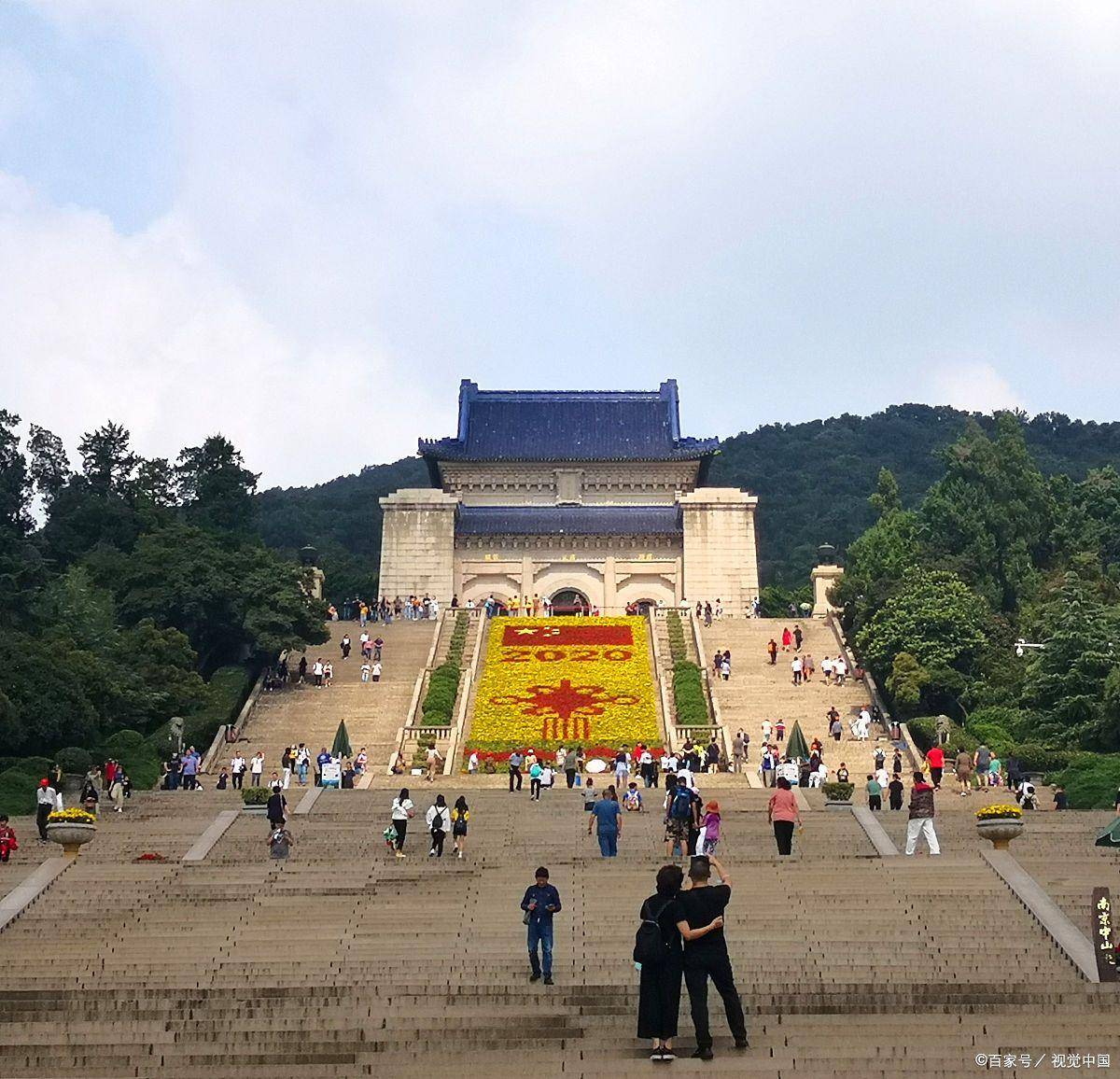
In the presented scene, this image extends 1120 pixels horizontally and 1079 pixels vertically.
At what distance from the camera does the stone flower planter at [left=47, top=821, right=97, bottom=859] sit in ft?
76.1

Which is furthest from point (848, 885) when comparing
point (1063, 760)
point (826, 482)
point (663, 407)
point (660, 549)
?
point (826, 482)

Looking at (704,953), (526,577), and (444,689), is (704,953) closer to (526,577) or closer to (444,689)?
(444,689)

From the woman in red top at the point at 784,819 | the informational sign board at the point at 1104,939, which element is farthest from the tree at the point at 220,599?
the informational sign board at the point at 1104,939

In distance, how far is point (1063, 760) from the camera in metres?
34.5

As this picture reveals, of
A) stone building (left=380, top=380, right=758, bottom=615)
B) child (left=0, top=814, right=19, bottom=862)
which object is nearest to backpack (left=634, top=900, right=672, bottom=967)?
child (left=0, top=814, right=19, bottom=862)

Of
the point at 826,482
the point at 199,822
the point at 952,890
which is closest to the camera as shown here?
the point at 952,890

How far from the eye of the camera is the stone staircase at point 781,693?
39906 millimetres

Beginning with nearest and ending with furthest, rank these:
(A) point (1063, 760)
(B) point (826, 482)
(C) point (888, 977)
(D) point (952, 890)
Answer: (C) point (888, 977) → (D) point (952, 890) → (A) point (1063, 760) → (B) point (826, 482)

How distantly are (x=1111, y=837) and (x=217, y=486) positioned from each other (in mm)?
47715

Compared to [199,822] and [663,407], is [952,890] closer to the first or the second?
[199,822]

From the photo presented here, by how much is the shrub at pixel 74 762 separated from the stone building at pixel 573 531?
28.0 metres

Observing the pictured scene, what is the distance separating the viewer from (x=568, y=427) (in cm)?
6938

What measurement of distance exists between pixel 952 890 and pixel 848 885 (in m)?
1.17

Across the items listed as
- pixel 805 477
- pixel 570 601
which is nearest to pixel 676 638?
pixel 570 601
